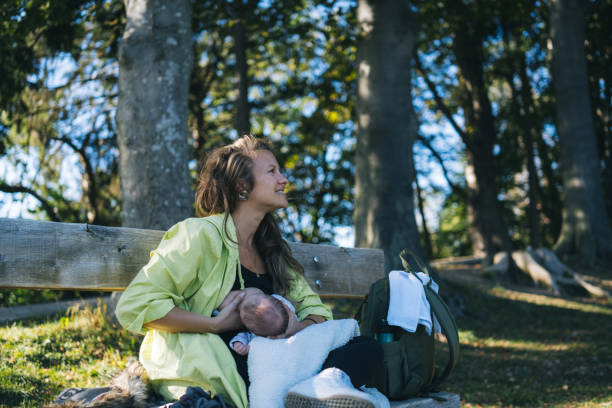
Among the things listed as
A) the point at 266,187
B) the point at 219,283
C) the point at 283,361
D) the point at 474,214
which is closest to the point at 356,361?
the point at 283,361

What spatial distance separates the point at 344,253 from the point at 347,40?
23.1ft

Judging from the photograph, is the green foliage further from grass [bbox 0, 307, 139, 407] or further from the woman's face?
the woman's face

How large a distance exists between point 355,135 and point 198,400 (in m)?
10.4

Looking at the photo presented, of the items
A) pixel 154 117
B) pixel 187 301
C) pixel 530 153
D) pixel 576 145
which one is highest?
pixel 530 153

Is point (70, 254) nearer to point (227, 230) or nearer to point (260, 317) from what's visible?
point (227, 230)

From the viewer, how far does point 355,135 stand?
491 inches

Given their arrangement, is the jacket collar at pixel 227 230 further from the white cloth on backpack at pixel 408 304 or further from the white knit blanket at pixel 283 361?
the white cloth on backpack at pixel 408 304

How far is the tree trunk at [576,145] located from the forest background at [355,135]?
0.04 m

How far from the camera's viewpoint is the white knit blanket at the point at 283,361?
2.58m

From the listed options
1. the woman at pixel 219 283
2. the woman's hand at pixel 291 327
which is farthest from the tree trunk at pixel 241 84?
the woman's hand at pixel 291 327

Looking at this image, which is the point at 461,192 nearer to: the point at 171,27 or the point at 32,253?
the point at 171,27

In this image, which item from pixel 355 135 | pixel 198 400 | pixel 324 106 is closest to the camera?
pixel 198 400

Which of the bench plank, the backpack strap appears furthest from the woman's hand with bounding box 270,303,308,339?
the bench plank

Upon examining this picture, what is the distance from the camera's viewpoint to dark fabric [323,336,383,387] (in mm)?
2635
